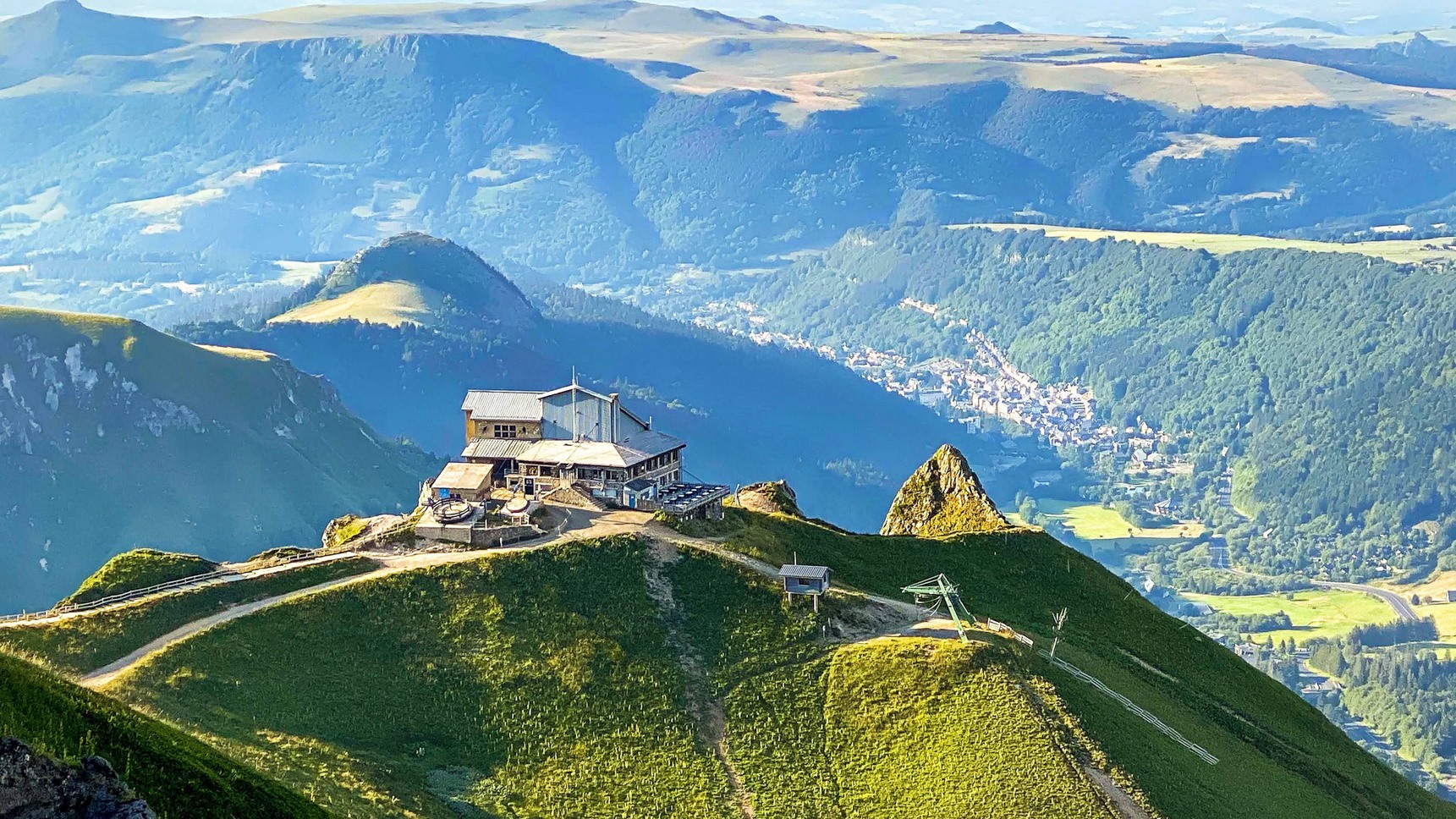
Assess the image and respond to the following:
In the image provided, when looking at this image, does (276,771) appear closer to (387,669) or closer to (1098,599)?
(387,669)

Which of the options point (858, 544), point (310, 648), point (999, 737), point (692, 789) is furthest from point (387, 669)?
point (858, 544)

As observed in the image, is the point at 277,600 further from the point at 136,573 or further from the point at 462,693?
the point at 462,693

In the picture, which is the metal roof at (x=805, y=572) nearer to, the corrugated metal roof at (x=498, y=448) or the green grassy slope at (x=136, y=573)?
the corrugated metal roof at (x=498, y=448)

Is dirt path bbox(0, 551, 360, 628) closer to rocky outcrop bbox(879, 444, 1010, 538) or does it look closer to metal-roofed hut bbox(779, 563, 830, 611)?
metal-roofed hut bbox(779, 563, 830, 611)

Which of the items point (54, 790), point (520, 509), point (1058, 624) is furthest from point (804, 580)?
point (54, 790)

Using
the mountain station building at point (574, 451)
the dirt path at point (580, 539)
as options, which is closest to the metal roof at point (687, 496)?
the mountain station building at point (574, 451)

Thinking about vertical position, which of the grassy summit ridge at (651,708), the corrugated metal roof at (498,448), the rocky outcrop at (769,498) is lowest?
the rocky outcrop at (769,498)
